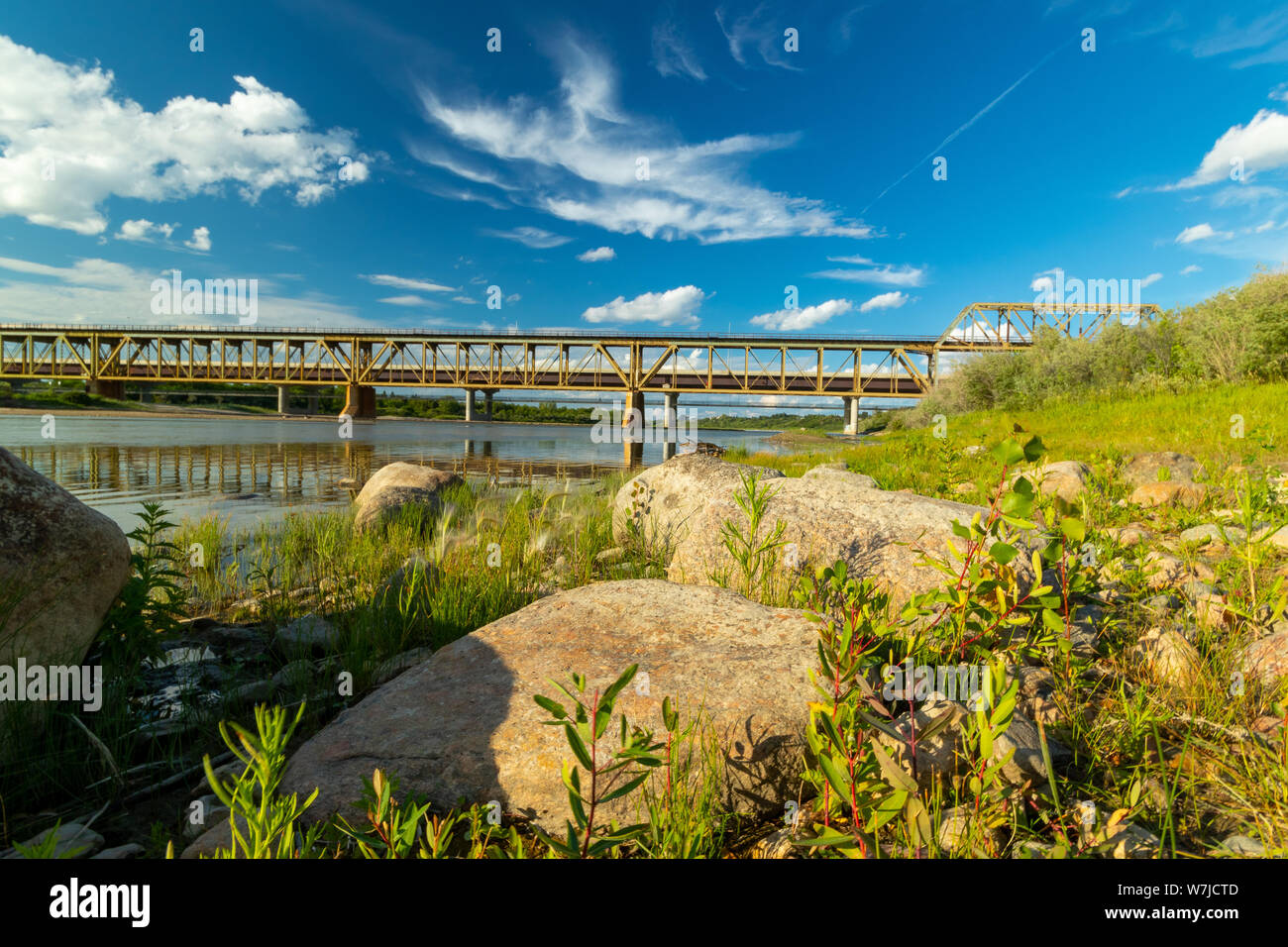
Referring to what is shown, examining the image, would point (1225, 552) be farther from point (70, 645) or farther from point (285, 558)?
point (285, 558)

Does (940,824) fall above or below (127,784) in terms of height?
above

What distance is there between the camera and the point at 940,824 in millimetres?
1627

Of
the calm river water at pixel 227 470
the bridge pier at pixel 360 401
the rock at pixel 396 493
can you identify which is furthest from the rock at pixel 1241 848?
the bridge pier at pixel 360 401

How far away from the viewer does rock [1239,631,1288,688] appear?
94.7 inches

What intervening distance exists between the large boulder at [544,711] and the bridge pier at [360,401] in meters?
68.5

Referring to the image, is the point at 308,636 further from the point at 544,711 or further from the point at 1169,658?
the point at 1169,658

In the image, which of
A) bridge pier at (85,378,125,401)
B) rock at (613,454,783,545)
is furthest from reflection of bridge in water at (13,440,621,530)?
bridge pier at (85,378,125,401)

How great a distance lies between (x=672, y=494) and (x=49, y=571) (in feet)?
13.6

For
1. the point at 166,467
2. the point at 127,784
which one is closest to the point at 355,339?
the point at 166,467

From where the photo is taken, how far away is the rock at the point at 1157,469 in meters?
6.45

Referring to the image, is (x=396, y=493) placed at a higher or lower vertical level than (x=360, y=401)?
lower

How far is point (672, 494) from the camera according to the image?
5430 millimetres
